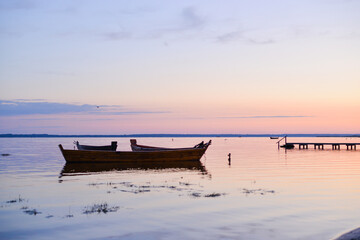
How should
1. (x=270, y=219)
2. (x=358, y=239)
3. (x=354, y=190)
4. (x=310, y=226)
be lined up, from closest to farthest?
(x=358, y=239) < (x=310, y=226) < (x=270, y=219) < (x=354, y=190)

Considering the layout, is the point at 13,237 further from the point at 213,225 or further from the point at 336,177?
the point at 336,177

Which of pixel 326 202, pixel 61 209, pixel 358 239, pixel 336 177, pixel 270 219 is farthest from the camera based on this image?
pixel 336 177

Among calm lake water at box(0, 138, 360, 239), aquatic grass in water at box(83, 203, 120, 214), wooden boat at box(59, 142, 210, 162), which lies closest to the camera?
calm lake water at box(0, 138, 360, 239)

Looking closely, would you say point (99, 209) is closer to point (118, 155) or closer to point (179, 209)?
point (179, 209)

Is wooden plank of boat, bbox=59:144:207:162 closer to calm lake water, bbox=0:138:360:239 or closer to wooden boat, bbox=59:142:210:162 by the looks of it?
wooden boat, bbox=59:142:210:162

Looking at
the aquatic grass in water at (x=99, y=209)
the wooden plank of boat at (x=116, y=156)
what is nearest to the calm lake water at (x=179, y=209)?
the aquatic grass in water at (x=99, y=209)

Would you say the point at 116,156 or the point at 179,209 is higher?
the point at 116,156

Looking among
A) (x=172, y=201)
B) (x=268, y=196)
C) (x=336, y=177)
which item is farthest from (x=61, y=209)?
(x=336, y=177)

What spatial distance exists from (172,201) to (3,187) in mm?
11986

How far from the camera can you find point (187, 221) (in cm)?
1406

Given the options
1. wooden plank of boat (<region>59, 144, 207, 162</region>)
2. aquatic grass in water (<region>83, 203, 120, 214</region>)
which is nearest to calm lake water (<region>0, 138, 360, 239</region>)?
aquatic grass in water (<region>83, 203, 120, 214</region>)

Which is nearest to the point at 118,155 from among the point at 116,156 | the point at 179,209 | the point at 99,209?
the point at 116,156

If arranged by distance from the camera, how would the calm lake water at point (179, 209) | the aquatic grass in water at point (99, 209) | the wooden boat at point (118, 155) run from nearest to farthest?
the calm lake water at point (179, 209) < the aquatic grass in water at point (99, 209) < the wooden boat at point (118, 155)

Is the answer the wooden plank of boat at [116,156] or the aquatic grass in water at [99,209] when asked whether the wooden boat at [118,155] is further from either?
the aquatic grass in water at [99,209]
